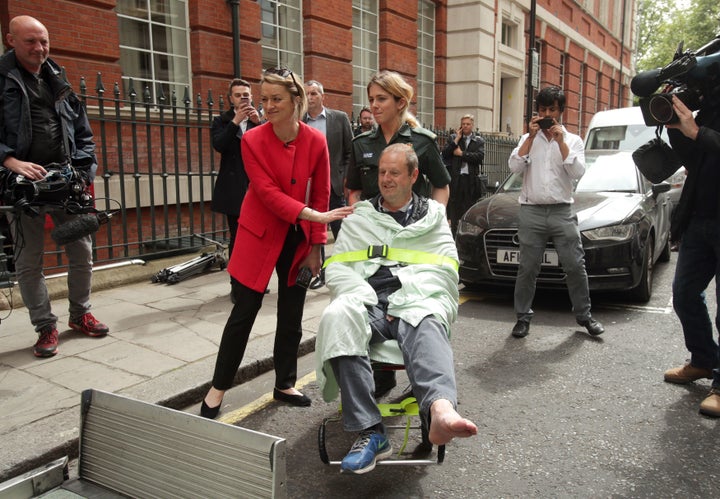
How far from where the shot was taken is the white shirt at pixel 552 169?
15.9 ft

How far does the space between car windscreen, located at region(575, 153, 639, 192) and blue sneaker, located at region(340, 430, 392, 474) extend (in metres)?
5.11

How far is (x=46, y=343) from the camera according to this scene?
13.7 feet

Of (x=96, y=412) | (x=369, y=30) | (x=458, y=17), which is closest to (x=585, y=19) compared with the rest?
(x=458, y=17)

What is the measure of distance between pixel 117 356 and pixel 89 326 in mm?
585

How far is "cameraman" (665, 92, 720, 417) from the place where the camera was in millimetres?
3209

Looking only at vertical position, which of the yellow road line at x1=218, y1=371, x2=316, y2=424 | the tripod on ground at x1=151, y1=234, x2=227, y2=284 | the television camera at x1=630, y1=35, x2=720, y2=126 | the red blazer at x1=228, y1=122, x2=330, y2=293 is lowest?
the yellow road line at x1=218, y1=371, x2=316, y2=424

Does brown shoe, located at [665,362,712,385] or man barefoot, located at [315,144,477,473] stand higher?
man barefoot, located at [315,144,477,473]

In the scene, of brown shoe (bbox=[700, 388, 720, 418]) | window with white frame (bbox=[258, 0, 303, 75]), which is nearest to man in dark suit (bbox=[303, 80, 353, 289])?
brown shoe (bbox=[700, 388, 720, 418])

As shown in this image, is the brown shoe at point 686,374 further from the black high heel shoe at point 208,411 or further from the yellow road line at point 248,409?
the black high heel shoe at point 208,411

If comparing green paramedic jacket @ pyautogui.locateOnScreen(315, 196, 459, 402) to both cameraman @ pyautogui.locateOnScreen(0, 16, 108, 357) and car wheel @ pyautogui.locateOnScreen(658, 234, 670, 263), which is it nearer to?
cameraman @ pyautogui.locateOnScreen(0, 16, 108, 357)

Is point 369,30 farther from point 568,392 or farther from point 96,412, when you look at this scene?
point 96,412

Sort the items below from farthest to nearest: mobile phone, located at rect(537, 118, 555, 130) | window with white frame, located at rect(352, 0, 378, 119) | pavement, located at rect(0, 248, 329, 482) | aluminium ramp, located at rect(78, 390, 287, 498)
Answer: window with white frame, located at rect(352, 0, 378, 119)
mobile phone, located at rect(537, 118, 555, 130)
pavement, located at rect(0, 248, 329, 482)
aluminium ramp, located at rect(78, 390, 287, 498)

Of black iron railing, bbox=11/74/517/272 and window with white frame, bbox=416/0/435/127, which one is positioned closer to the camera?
black iron railing, bbox=11/74/517/272

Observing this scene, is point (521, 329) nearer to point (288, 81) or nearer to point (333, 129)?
point (333, 129)
